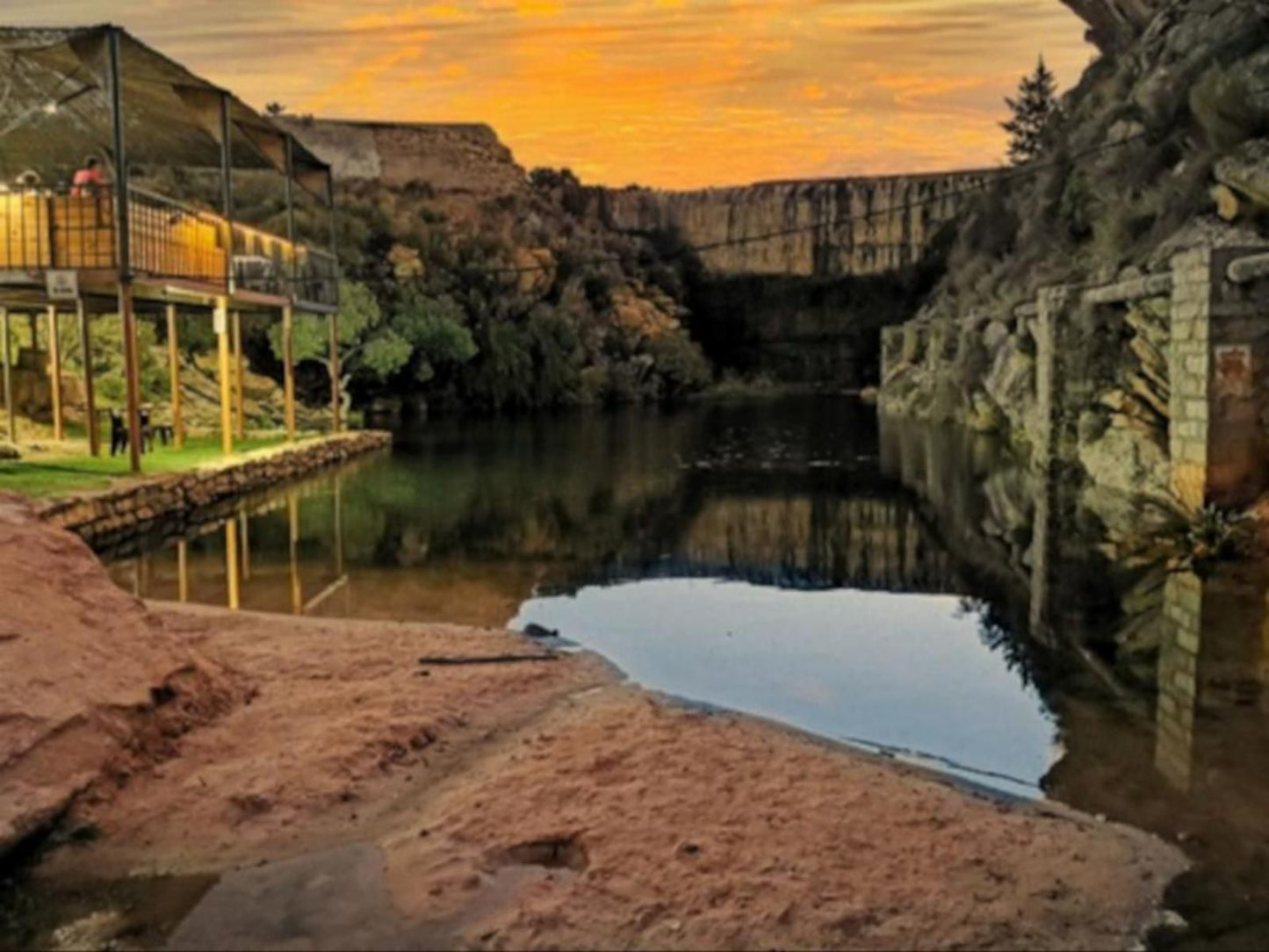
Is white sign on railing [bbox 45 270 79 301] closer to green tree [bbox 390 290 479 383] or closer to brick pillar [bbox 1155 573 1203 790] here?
brick pillar [bbox 1155 573 1203 790]

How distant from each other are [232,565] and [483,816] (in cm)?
803

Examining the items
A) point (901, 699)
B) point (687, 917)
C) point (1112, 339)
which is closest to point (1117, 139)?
point (1112, 339)

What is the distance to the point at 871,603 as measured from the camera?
10.5 m

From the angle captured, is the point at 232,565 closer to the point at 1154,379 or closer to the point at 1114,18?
the point at 1154,379

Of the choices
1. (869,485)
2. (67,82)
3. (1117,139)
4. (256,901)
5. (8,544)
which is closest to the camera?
(256,901)

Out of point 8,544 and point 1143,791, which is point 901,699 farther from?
point 8,544

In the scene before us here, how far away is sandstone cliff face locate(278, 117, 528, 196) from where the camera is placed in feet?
209

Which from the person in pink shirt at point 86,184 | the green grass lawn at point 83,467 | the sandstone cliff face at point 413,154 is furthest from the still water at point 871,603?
the sandstone cliff face at point 413,154

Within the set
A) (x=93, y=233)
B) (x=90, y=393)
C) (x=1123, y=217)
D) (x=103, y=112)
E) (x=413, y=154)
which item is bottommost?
(x=90, y=393)

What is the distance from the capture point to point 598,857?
4.58m

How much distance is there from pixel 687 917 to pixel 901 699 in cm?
361

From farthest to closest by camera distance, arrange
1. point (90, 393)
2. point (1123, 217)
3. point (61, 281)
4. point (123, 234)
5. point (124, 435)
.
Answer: point (1123, 217)
point (124, 435)
point (90, 393)
point (61, 281)
point (123, 234)

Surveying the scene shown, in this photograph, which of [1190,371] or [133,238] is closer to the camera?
[1190,371]

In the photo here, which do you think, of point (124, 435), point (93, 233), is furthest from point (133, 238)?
point (124, 435)
